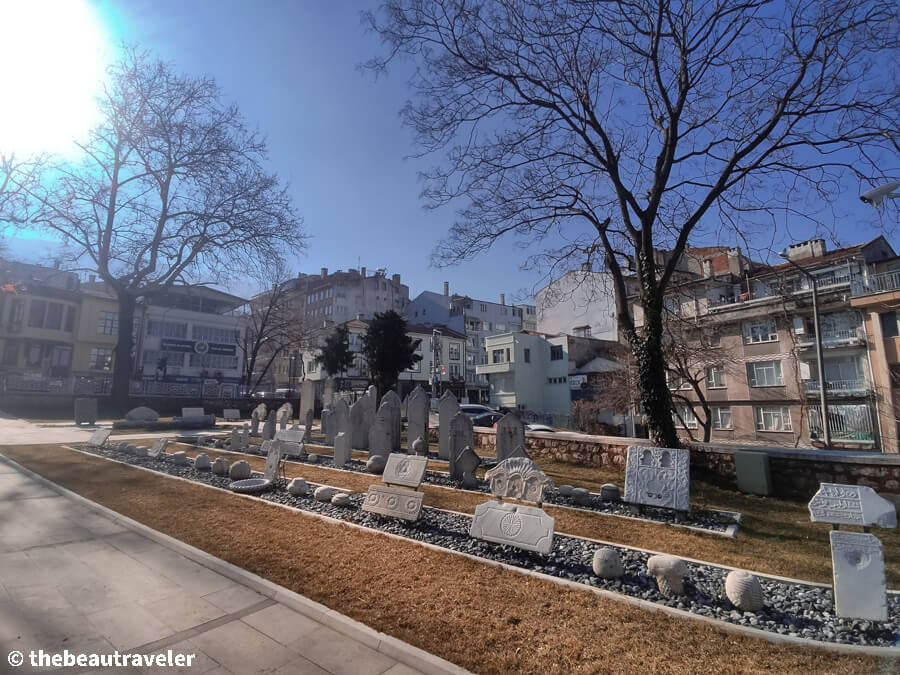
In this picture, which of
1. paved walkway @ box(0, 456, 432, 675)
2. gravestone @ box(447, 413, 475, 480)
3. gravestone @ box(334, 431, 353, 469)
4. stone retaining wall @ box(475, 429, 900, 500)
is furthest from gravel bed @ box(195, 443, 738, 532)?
paved walkway @ box(0, 456, 432, 675)

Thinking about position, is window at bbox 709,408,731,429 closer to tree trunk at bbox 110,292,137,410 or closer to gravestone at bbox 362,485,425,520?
gravestone at bbox 362,485,425,520

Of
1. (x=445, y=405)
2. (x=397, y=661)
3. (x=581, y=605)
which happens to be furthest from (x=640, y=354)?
(x=397, y=661)

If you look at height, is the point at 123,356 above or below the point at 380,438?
above

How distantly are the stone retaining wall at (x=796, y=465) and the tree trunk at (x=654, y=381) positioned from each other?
85cm

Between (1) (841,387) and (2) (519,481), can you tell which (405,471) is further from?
(1) (841,387)

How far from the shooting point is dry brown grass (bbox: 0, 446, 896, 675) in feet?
9.57

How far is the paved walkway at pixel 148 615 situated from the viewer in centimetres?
295

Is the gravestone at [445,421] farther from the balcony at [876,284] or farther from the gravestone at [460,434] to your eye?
the balcony at [876,284]

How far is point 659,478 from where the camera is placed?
264 inches

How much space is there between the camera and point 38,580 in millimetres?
4051

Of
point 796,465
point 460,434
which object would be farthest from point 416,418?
point 796,465

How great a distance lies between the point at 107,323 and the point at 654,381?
148 ft

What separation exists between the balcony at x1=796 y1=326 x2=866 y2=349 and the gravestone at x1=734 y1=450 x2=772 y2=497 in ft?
75.1

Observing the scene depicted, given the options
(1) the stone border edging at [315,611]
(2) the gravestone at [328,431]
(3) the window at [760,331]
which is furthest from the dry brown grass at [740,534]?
(3) the window at [760,331]
